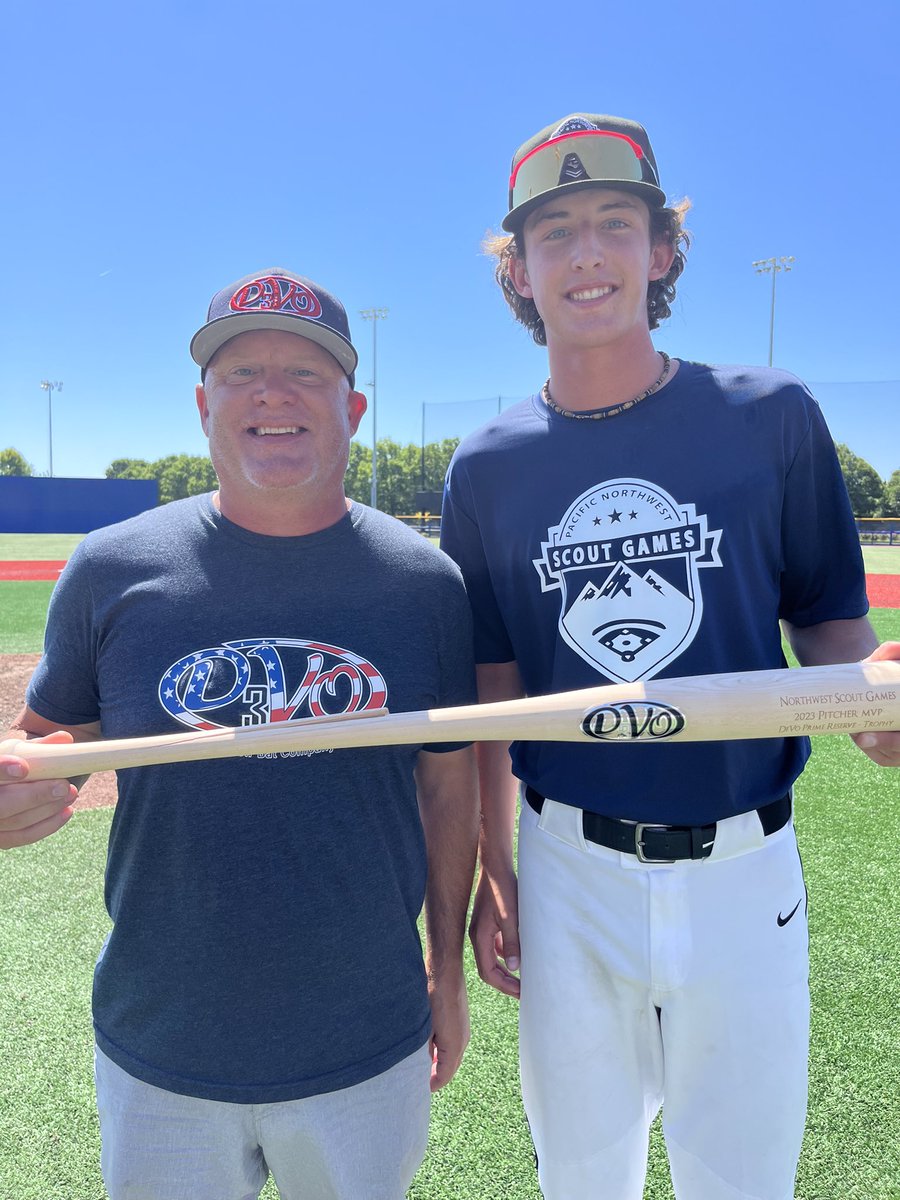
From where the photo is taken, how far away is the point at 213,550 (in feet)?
6.11

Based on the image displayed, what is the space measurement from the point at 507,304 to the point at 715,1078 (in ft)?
7.71

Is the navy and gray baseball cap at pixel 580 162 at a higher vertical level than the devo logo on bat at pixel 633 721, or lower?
higher

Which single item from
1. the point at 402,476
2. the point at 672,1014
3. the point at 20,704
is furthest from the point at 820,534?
the point at 402,476

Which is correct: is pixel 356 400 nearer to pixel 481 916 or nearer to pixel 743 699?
pixel 743 699

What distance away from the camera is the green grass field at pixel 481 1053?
2.59 m

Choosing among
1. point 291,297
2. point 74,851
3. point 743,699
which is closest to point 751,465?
point 743,699

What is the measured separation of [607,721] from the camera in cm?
162

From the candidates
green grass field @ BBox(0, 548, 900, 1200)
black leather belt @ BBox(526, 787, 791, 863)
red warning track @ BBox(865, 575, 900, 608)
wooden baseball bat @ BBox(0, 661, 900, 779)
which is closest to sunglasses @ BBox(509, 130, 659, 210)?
wooden baseball bat @ BBox(0, 661, 900, 779)

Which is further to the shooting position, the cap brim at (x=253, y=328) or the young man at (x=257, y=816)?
the cap brim at (x=253, y=328)

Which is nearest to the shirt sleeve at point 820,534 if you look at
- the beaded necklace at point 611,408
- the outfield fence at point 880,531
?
the beaded necklace at point 611,408

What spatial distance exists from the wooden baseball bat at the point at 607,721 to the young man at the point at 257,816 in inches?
5.9

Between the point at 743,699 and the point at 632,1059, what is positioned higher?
the point at 743,699

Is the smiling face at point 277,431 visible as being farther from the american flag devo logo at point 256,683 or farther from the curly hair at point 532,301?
the curly hair at point 532,301

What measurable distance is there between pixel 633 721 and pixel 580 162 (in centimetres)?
138
